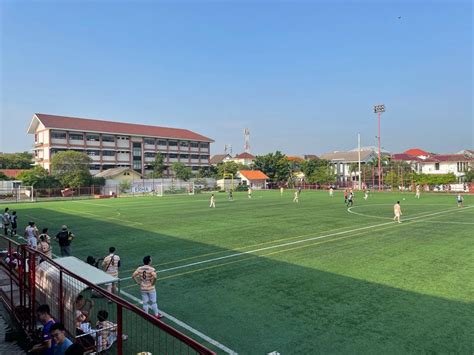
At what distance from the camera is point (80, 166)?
218ft

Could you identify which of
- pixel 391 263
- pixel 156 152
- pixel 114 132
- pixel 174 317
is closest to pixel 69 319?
pixel 174 317

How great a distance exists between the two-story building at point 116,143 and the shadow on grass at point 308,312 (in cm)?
7373

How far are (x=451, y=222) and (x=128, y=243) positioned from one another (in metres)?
21.7

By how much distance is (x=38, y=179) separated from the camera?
6134cm

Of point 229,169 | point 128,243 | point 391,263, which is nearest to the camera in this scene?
point 391,263

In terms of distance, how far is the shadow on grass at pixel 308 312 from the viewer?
289 inches

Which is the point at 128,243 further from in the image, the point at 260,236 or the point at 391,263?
the point at 391,263

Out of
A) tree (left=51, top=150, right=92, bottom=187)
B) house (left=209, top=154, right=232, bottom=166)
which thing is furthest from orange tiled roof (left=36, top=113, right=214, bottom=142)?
house (left=209, top=154, right=232, bottom=166)

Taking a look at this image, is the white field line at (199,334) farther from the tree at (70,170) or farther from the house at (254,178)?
the house at (254,178)

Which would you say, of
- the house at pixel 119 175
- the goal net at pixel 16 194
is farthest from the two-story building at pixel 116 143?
the goal net at pixel 16 194

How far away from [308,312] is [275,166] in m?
86.9

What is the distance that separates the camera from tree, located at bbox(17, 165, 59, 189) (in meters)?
61.0

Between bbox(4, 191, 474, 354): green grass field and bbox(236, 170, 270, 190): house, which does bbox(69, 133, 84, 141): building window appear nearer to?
bbox(236, 170, 270, 190): house

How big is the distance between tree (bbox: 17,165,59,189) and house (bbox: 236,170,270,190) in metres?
45.2
